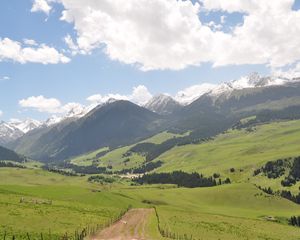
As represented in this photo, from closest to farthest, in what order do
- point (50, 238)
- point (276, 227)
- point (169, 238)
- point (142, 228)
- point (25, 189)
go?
point (50, 238)
point (169, 238)
point (142, 228)
point (276, 227)
point (25, 189)

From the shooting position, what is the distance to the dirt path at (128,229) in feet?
316

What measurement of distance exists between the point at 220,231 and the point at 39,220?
57.0 m

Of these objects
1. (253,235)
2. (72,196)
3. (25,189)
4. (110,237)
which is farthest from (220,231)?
(25,189)

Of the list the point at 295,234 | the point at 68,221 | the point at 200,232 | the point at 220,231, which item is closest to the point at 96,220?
the point at 68,221

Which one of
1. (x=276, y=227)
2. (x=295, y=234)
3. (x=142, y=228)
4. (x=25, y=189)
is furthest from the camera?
(x=25, y=189)

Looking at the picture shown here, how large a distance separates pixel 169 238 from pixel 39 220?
3060 centimetres

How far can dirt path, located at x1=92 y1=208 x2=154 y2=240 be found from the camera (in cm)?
9638

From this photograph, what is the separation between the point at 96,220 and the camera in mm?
117188

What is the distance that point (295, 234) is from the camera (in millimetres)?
148500

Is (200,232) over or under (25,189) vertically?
under

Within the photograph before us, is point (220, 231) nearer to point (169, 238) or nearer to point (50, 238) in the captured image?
point (169, 238)

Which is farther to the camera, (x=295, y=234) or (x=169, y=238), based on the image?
(x=295, y=234)

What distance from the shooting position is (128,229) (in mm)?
112875

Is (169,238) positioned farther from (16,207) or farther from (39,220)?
(16,207)
